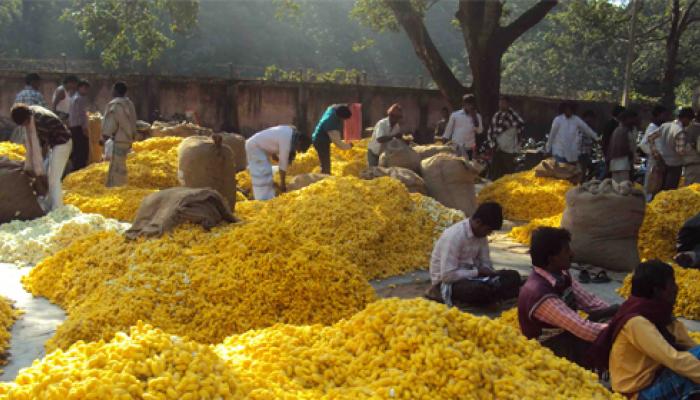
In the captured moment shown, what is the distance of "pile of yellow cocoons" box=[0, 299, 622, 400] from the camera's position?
2830 mm

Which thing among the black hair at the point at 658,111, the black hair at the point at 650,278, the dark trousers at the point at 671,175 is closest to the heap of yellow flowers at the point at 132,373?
the black hair at the point at 650,278

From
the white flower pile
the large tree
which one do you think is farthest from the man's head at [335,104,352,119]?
the large tree

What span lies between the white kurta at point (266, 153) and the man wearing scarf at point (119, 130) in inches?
79.1

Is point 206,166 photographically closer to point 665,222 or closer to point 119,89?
point 119,89

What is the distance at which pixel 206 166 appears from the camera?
7.97 metres

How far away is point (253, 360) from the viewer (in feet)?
11.5

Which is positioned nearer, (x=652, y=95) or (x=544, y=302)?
(x=544, y=302)

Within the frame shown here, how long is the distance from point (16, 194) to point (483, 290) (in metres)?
5.60

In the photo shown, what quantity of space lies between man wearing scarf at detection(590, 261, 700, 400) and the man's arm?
6.5 inches

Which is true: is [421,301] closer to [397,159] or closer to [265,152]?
[265,152]

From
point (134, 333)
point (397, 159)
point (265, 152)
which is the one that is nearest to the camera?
point (134, 333)

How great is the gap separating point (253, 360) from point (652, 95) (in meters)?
31.5

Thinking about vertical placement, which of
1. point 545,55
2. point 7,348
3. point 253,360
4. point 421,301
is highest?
point 545,55

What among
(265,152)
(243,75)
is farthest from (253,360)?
(243,75)
